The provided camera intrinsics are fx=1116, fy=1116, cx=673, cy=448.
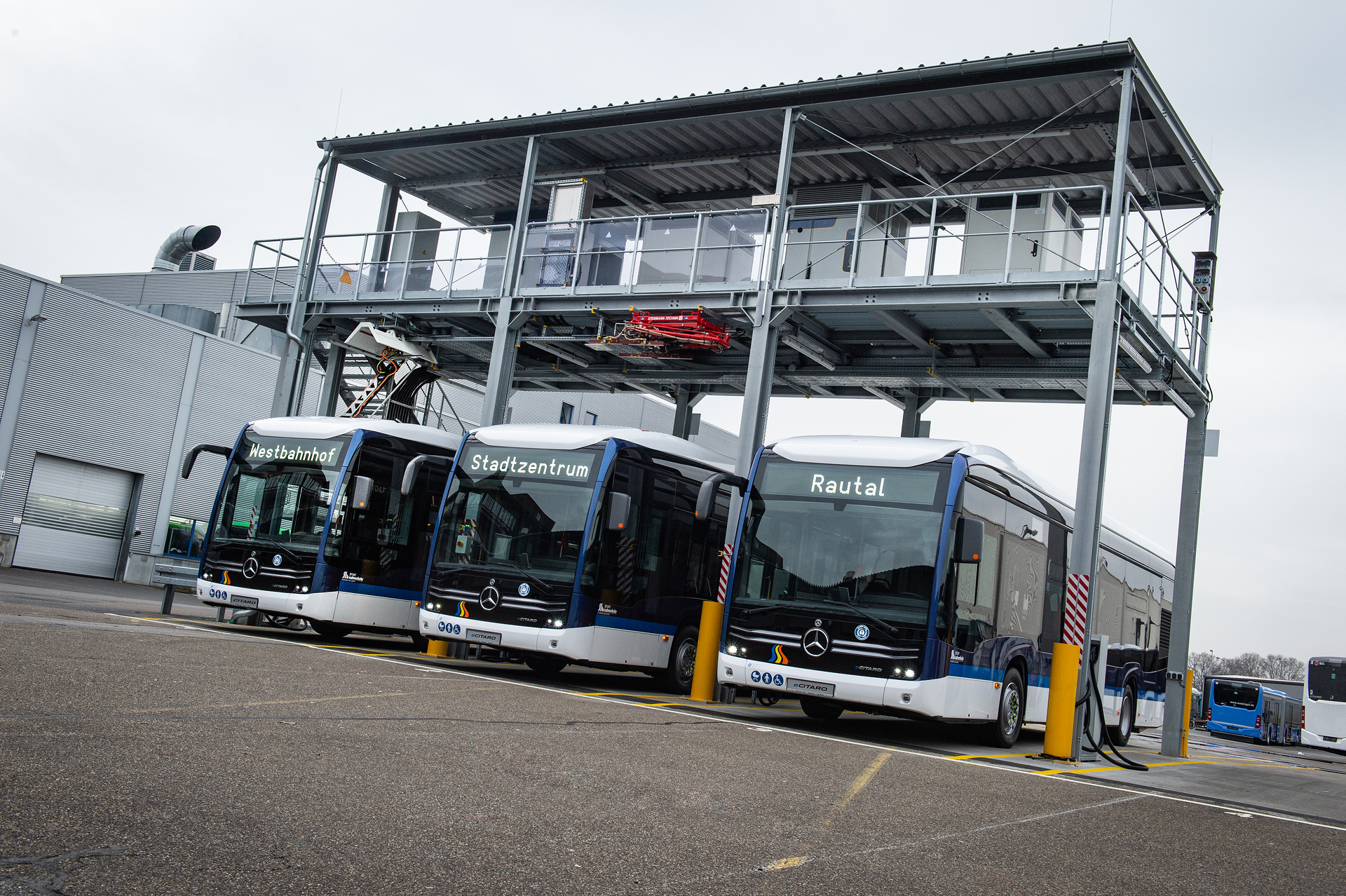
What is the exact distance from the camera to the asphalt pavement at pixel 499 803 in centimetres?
402

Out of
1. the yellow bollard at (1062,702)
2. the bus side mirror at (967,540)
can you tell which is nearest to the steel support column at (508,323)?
the bus side mirror at (967,540)

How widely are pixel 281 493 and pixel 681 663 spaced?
19.5 ft

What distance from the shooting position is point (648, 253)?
58.3 feet

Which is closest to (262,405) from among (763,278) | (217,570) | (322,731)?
(217,570)

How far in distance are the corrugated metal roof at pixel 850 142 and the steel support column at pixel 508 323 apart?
27.8 inches

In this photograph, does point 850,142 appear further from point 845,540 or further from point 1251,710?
point 1251,710

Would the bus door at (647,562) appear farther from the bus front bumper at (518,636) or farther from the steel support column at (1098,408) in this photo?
the steel support column at (1098,408)

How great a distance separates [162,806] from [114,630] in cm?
798

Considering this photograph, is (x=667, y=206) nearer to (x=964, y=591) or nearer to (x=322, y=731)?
(x=964, y=591)

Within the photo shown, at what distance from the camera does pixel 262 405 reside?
Answer: 34312mm

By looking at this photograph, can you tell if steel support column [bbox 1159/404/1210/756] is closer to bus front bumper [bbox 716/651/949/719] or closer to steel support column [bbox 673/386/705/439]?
bus front bumper [bbox 716/651/949/719]

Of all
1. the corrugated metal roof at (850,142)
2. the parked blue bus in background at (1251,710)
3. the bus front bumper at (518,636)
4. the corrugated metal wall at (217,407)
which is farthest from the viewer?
the parked blue bus in background at (1251,710)

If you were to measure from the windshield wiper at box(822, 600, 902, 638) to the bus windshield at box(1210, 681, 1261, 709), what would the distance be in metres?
39.8

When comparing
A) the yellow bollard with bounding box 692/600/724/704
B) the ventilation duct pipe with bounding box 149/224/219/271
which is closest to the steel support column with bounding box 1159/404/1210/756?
the yellow bollard with bounding box 692/600/724/704
